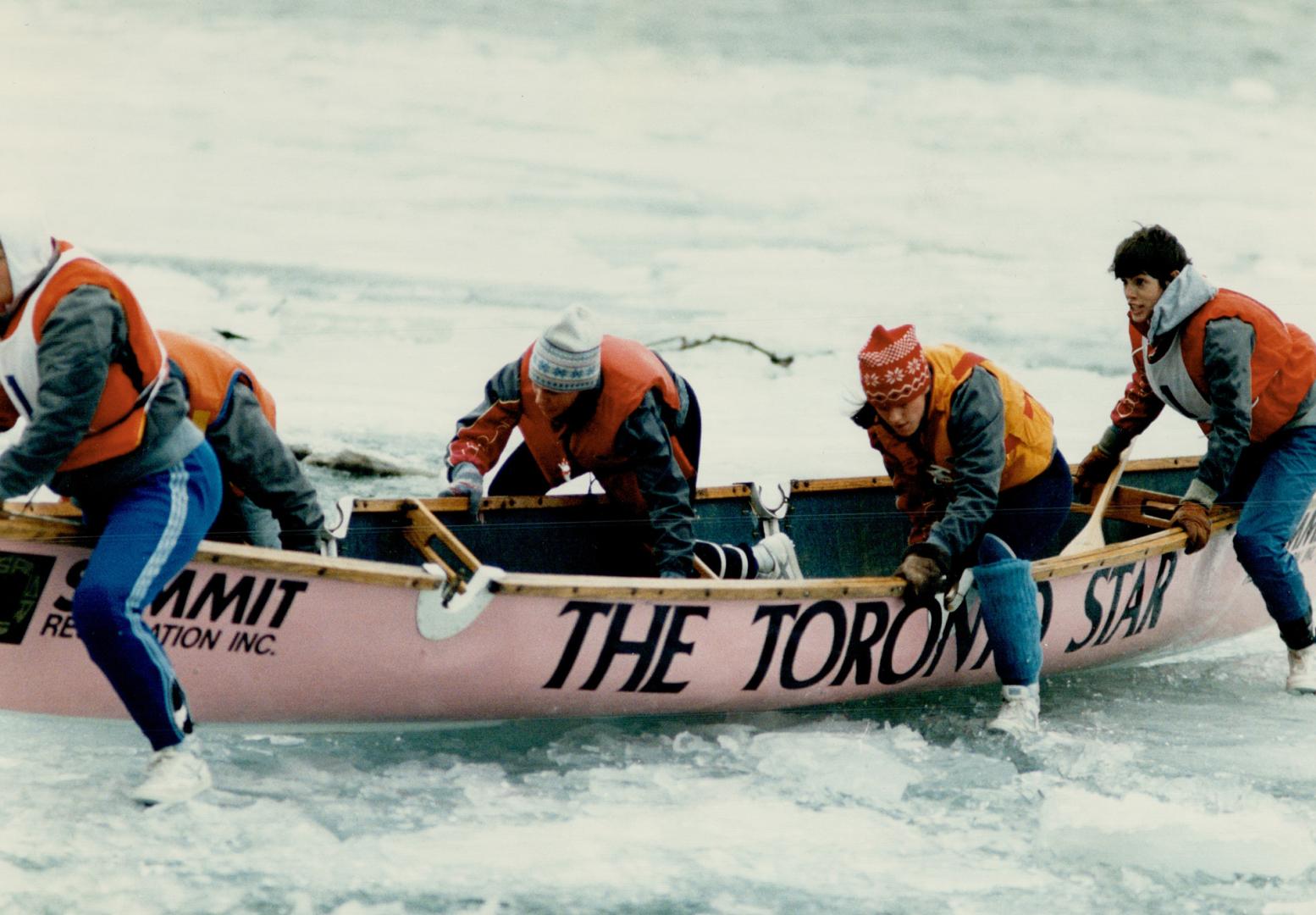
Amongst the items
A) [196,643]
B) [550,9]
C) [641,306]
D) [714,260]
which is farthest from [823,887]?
[550,9]

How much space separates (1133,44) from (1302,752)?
13.3 metres

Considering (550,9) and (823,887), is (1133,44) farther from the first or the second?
(823,887)

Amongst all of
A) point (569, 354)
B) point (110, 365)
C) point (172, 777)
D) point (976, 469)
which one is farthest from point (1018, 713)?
point (110, 365)

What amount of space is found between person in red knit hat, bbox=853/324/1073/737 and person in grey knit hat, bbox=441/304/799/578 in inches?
23.2

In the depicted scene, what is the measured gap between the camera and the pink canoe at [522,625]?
3553 millimetres

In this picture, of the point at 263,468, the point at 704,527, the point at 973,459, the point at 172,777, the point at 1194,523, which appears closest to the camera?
the point at 172,777

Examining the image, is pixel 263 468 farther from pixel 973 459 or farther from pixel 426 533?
pixel 973 459

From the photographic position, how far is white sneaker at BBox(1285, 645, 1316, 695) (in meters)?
4.87

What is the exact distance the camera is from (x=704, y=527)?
5.38 metres

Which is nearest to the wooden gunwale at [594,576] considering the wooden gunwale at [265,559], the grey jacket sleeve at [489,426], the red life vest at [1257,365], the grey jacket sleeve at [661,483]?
the wooden gunwale at [265,559]

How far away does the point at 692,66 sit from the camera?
15.8 metres

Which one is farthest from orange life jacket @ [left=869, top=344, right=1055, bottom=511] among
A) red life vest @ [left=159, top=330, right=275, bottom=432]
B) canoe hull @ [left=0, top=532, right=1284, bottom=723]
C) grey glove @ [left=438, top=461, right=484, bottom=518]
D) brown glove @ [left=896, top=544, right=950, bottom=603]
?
red life vest @ [left=159, top=330, right=275, bottom=432]

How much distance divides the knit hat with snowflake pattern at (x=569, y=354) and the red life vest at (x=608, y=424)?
13cm

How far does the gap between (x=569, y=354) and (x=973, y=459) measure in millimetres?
1173
